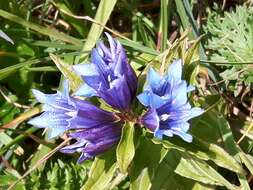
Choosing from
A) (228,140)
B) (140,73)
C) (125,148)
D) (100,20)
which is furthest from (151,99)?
(100,20)

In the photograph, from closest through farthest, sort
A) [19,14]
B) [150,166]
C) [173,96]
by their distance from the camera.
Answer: [173,96] < [150,166] < [19,14]

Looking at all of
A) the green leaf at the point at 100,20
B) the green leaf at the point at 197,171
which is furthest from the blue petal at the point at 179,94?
the green leaf at the point at 100,20

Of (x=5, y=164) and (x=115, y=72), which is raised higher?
(x=115, y=72)

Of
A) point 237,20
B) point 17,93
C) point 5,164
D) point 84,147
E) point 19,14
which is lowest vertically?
point 5,164

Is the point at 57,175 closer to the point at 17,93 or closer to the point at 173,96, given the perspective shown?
the point at 17,93

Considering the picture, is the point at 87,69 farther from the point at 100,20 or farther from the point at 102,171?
the point at 100,20

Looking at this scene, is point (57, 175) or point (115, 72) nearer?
point (115, 72)

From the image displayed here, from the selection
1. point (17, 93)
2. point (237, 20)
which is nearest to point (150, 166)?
point (237, 20)

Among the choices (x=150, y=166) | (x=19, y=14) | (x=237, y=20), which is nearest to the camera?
(x=150, y=166)
